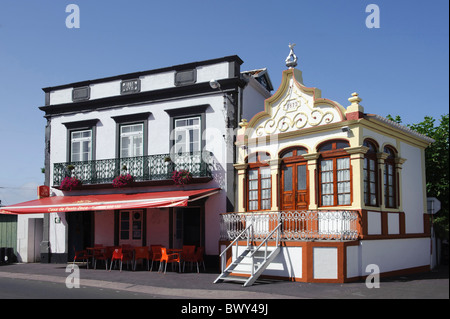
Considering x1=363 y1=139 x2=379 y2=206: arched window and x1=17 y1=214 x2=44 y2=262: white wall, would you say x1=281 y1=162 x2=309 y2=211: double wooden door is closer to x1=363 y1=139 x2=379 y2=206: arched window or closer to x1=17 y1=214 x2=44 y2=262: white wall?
x1=363 y1=139 x2=379 y2=206: arched window

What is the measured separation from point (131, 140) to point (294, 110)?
23.8ft

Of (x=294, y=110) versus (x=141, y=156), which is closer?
(x=294, y=110)

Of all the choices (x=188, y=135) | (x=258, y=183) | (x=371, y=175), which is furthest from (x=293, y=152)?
(x=188, y=135)

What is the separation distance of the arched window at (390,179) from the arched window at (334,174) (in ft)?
5.67

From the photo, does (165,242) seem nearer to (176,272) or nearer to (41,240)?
(176,272)

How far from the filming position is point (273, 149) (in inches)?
638

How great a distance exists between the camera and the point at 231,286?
13.1 metres

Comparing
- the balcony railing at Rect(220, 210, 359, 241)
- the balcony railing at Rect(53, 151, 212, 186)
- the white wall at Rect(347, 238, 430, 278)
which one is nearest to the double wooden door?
the balcony railing at Rect(220, 210, 359, 241)

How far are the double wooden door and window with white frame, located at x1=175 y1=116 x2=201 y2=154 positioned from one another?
390cm

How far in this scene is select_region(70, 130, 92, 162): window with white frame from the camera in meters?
20.8

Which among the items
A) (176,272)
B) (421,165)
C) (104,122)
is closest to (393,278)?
(421,165)

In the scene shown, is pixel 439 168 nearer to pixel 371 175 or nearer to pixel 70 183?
pixel 371 175

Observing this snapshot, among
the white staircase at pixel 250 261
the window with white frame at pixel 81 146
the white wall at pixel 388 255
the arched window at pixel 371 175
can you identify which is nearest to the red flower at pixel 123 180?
the window with white frame at pixel 81 146

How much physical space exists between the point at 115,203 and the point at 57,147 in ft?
19.4
